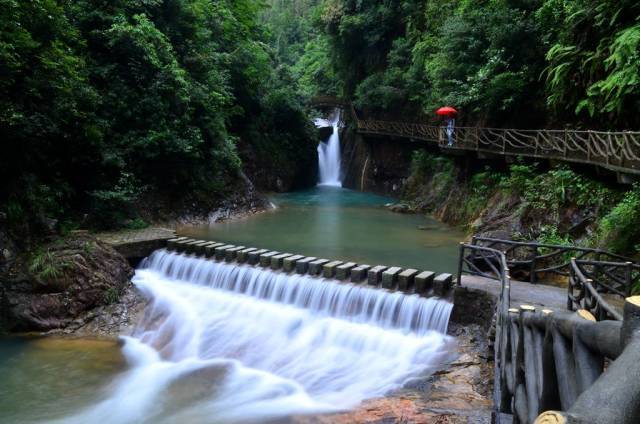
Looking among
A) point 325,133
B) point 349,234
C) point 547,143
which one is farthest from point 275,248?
point 325,133

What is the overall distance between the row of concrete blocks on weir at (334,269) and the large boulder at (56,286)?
7.67 ft

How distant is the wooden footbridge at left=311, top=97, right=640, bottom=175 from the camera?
11.2 meters

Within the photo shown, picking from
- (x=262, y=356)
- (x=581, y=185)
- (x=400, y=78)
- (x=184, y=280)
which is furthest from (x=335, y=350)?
(x=400, y=78)

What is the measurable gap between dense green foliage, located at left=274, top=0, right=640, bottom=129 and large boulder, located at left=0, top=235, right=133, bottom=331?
1276 centimetres

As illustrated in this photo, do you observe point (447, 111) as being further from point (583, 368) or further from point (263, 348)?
point (583, 368)

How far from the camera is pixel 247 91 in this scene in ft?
88.4

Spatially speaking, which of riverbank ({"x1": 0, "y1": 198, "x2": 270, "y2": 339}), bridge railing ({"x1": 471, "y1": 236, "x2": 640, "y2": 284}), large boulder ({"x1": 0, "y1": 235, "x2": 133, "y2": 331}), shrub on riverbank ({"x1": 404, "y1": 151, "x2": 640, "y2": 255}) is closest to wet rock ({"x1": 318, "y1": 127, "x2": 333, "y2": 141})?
shrub on riverbank ({"x1": 404, "y1": 151, "x2": 640, "y2": 255})

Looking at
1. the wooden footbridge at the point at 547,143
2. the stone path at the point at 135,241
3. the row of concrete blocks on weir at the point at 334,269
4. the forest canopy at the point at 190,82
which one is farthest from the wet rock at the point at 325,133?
the row of concrete blocks on weir at the point at 334,269

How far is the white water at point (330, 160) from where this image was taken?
38688 mm

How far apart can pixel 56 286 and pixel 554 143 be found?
47.5ft

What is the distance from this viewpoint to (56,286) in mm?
10945

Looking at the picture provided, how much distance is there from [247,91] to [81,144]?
13.6 metres

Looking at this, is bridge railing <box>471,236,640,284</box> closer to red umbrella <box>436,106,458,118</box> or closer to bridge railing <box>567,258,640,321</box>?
bridge railing <box>567,258,640,321</box>

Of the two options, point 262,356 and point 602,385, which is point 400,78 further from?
point 602,385
